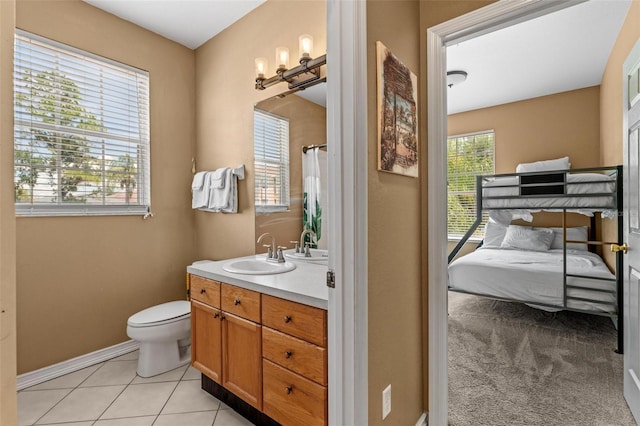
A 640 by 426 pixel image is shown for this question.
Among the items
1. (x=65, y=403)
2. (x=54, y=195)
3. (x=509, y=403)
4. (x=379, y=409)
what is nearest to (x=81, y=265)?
(x=54, y=195)

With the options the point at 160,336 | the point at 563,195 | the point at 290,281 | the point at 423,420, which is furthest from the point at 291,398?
the point at 563,195

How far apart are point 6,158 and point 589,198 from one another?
3.93 meters

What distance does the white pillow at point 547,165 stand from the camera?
14.5ft

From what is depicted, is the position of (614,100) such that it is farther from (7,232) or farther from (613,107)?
(7,232)

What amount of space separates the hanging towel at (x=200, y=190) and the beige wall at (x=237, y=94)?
0.46 ft

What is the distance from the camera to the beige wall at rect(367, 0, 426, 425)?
50.5 inches

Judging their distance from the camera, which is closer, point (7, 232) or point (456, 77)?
point (7, 232)

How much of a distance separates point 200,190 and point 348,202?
6.91 ft

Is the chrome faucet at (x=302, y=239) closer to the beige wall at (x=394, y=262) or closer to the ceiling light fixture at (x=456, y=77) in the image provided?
the beige wall at (x=394, y=262)

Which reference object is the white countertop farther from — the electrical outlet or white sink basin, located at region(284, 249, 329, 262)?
the electrical outlet

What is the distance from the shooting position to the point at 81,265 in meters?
2.45

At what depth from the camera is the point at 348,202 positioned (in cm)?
118

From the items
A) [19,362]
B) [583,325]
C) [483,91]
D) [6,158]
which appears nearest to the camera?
[6,158]

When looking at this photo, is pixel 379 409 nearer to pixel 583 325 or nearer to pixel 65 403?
pixel 65 403
